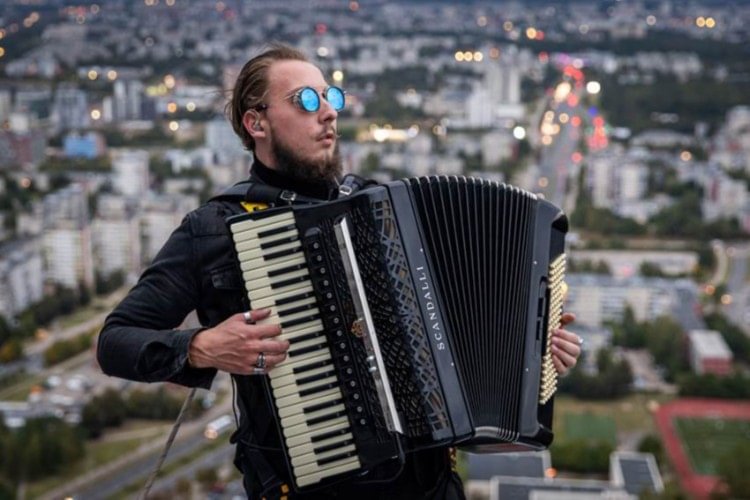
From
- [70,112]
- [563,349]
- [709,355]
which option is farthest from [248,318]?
[70,112]

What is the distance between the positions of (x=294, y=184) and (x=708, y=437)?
255 inches

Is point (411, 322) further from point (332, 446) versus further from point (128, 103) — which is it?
point (128, 103)

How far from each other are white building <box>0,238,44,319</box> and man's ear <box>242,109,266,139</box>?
29.1ft

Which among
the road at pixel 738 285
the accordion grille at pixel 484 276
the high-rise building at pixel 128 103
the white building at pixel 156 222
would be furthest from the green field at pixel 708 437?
the high-rise building at pixel 128 103

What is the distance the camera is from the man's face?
97 centimetres

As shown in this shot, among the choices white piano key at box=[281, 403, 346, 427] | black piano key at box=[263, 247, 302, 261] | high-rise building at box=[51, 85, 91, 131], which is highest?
black piano key at box=[263, 247, 302, 261]

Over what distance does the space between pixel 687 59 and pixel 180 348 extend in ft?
62.0

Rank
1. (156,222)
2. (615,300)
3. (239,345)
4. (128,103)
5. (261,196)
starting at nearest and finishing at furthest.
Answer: (239,345)
(261,196)
(615,300)
(156,222)
(128,103)

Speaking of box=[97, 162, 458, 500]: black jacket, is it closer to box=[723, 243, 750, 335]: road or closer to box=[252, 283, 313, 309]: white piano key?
box=[252, 283, 313, 309]: white piano key

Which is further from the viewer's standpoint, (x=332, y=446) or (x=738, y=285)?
(x=738, y=285)

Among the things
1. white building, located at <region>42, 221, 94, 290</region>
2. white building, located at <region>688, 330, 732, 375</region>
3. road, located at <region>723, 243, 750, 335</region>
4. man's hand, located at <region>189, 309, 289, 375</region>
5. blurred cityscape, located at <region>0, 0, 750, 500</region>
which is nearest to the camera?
man's hand, located at <region>189, 309, 289, 375</region>

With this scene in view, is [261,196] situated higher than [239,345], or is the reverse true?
[261,196]

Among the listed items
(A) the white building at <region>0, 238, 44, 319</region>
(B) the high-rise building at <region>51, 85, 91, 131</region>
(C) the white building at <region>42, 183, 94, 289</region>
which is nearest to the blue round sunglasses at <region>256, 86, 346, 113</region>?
(A) the white building at <region>0, 238, 44, 319</region>

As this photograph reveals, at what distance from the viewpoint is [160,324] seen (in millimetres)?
912
